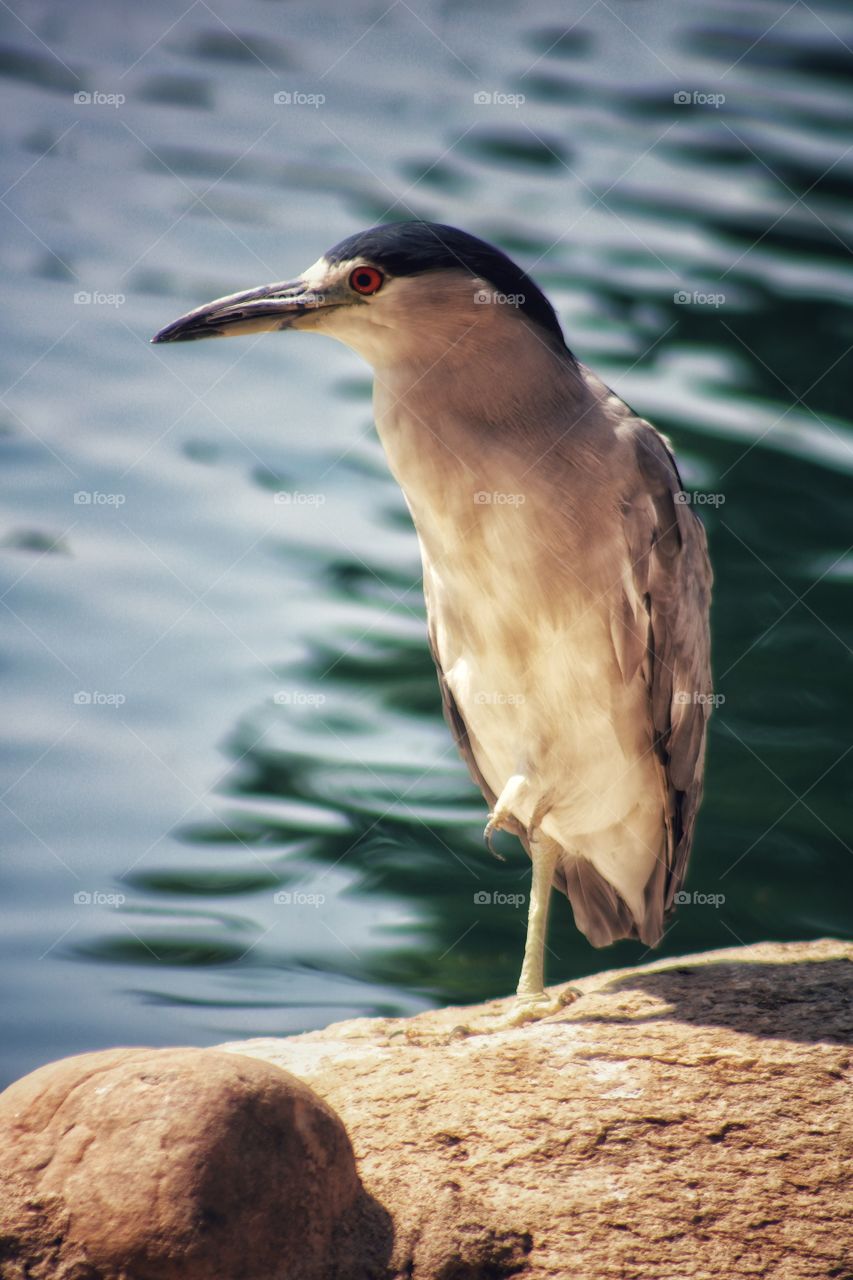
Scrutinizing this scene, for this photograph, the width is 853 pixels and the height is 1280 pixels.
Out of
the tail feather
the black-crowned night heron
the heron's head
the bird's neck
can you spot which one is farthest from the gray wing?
the heron's head

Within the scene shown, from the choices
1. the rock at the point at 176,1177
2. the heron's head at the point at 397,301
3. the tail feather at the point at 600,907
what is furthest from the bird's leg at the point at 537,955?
the heron's head at the point at 397,301

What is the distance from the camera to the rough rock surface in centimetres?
230

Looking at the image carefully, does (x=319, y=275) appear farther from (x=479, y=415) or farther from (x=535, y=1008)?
(x=535, y=1008)

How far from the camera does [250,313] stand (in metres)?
3.20

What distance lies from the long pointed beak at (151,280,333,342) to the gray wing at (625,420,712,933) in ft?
3.15

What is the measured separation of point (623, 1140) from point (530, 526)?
4.88ft

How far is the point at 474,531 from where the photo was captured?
10.8 ft

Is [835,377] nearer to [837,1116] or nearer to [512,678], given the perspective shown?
[512,678]

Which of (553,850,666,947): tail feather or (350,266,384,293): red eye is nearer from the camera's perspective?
(350,266,384,293): red eye

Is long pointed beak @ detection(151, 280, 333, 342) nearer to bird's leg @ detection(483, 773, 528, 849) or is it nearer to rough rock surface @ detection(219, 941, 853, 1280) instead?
bird's leg @ detection(483, 773, 528, 849)

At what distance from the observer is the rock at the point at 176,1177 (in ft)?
6.90

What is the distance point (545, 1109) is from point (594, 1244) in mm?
318

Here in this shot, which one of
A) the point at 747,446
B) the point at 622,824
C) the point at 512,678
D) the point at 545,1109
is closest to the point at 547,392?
the point at 512,678

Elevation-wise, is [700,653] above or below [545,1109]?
above
